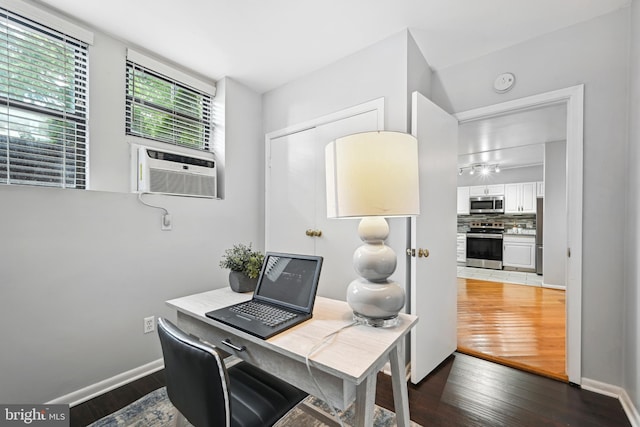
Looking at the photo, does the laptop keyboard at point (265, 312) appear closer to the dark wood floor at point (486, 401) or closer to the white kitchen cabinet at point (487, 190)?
the dark wood floor at point (486, 401)

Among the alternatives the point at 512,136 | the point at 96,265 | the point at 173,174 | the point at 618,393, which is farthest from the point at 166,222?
the point at 512,136

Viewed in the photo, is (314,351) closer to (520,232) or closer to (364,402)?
(364,402)

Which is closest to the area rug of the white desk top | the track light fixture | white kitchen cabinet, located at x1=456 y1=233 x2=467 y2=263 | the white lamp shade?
the white desk top

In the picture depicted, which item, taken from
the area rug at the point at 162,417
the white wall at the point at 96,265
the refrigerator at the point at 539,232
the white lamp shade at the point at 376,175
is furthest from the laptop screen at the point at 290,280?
the refrigerator at the point at 539,232

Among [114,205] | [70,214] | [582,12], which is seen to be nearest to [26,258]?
[70,214]

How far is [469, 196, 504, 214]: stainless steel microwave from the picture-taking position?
614 cm

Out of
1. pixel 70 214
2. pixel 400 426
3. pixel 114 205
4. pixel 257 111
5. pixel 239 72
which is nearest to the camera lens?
pixel 400 426

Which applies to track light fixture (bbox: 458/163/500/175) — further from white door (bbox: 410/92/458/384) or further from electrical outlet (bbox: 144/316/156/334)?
electrical outlet (bbox: 144/316/156/334)

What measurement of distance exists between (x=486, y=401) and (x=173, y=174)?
2710 millimetres

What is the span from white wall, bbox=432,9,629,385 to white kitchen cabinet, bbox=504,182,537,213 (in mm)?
4707

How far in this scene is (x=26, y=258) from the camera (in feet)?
5.13

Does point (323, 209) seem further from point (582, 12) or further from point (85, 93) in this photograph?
point (582, 12)

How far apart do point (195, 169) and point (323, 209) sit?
1.14 metres

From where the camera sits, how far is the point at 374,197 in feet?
3.54
